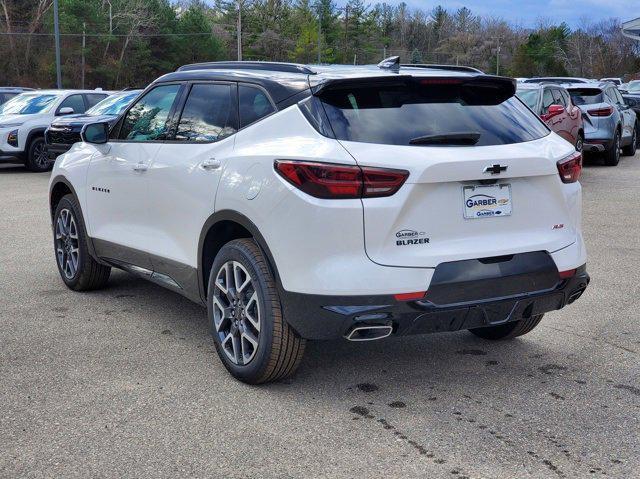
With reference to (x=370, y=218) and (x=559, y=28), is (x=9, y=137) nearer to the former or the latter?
(x=370, y=218)

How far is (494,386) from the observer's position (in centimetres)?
462

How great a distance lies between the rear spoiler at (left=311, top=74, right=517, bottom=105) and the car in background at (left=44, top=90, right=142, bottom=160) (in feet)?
40.1

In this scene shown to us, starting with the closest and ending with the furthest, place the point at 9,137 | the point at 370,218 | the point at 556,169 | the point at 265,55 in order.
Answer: the point at 370,218 → the point at 556,169 → the point at 9,137 → the point at 265,55

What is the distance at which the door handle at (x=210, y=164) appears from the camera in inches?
187

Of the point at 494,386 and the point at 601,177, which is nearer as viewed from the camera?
the point at 494,386

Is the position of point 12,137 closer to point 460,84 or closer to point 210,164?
point 210,164

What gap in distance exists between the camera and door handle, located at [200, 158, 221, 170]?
4738mm

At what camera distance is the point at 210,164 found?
15.7ft

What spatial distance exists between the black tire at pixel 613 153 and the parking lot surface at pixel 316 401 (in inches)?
484

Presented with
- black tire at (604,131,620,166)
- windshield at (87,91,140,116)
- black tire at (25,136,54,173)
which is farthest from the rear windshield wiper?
black tire at (25,136,54,173)

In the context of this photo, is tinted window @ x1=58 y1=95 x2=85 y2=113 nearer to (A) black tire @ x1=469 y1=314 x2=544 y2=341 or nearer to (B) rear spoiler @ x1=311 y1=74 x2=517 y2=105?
(A) black tire @ x1=469 y1=314 x2=544 y2=341

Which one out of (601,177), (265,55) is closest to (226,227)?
(601,177)

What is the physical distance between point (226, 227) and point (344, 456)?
61.8 inches

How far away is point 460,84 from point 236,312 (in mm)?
1712
